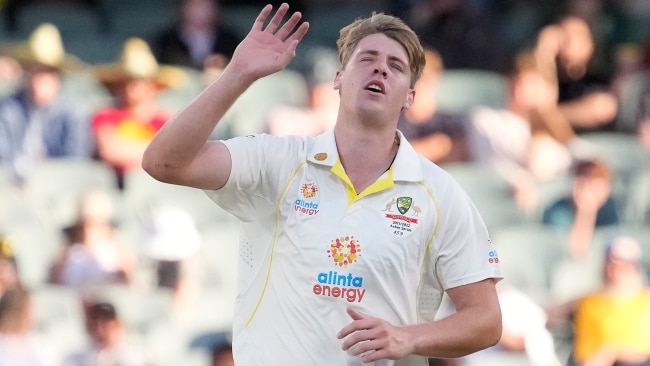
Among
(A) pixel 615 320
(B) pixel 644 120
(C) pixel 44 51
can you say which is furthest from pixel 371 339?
(B) pixel 644 120

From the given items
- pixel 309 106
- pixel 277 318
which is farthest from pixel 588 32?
pixel 277 318

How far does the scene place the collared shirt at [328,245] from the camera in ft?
11.7

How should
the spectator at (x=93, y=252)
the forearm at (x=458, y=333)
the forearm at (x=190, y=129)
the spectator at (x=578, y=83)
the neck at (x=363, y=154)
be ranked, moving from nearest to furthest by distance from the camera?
the forearm at (x=190, y=129), the forearm at (x=458, y=333), the neck at (x=363, y=154), the spectator at (x=93, y=252), the spectator at (x=578, y=83)

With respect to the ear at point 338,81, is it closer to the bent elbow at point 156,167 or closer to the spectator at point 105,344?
the bent elbow at point 156,167

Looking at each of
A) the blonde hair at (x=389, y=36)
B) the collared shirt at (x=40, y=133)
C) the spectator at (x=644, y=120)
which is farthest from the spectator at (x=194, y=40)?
the blonde hair at (x=389, y=36)

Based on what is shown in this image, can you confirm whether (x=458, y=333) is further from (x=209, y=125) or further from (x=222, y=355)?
(x=222, y=355)

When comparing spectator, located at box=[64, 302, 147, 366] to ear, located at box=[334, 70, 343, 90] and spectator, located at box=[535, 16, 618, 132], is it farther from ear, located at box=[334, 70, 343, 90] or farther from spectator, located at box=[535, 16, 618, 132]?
ear, located at box=[334, 70, 343, 90]

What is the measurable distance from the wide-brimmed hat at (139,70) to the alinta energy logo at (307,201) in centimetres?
473

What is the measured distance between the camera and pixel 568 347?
748 cm

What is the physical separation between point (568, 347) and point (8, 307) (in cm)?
334

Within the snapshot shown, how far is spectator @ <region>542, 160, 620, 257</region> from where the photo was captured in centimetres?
797

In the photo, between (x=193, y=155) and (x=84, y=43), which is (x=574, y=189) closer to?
(x=84, y=43)

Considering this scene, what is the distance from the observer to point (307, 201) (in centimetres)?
364

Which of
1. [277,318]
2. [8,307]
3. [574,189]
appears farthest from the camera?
[574,189]
